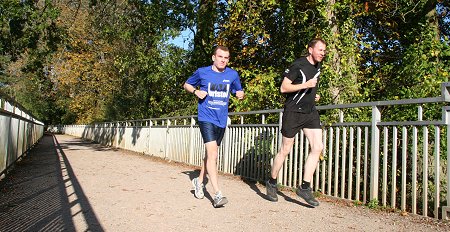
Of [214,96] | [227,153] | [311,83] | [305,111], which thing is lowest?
[227,153]

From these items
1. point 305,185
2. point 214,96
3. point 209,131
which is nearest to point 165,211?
point 209,131

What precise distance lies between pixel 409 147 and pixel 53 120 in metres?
78.6

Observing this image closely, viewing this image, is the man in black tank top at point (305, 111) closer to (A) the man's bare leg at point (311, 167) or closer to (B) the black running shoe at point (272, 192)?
(A) the man's bare leg at point (311, 167)

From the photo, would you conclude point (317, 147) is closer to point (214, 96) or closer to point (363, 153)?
point (214, 96)

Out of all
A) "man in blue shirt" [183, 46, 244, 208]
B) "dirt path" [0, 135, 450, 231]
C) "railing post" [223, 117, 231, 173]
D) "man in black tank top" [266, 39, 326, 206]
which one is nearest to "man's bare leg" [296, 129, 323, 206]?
"man in black tank top" [266, 39, 326, 206]

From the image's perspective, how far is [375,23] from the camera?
1170 cm

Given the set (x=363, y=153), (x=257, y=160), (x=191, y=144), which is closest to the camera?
(x=363, y=153)

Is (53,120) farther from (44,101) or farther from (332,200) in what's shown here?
(332,200)

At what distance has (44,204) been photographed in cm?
501

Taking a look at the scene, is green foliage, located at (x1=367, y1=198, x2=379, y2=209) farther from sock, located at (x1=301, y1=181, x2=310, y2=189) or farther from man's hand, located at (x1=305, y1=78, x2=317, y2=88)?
man's hand, located at (x1=305, y1=78, x2=317, y2=88)

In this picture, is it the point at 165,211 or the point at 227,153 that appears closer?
the point at 165,211

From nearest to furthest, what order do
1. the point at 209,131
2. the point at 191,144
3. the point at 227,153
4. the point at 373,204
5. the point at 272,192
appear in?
the point at 373,204 < the point at 209,131 < the point at 272,192 < the point at 227,153 < the point at 191,144

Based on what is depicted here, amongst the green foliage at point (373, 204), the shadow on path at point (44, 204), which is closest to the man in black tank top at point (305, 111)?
the green foliage at point (373, 204)

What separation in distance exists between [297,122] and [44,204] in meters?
3.25
